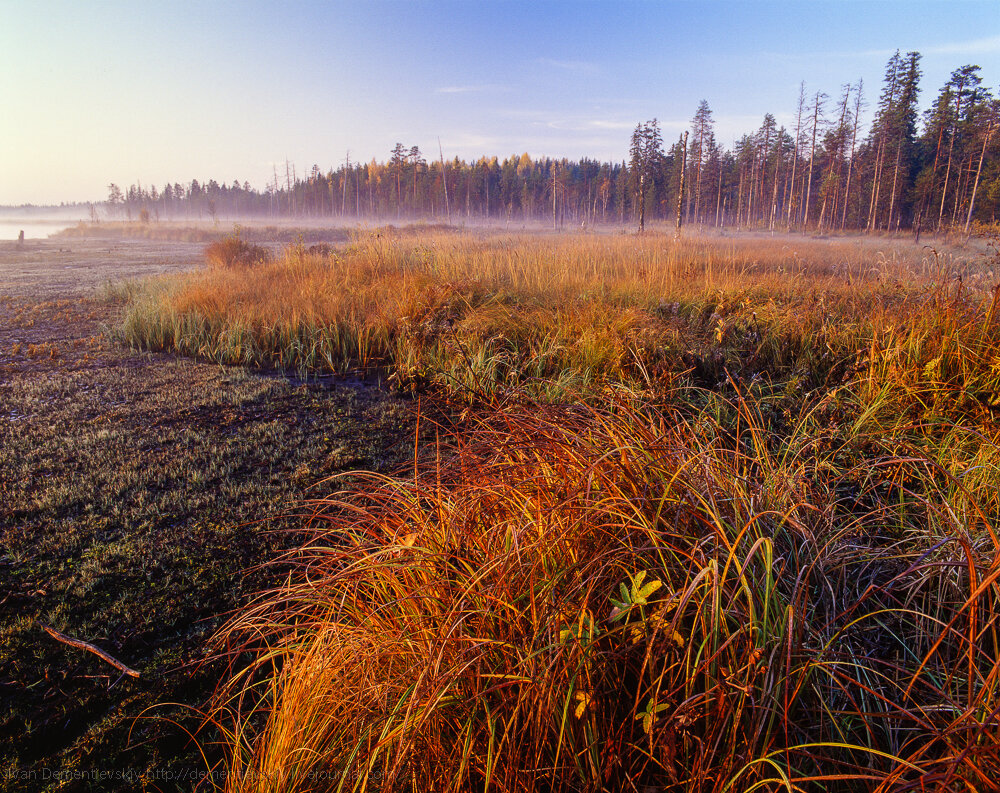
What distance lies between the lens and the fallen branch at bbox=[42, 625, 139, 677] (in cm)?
184

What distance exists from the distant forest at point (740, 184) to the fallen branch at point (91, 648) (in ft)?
55.2

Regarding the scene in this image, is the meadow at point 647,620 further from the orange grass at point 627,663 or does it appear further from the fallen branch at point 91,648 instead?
the fallen branch at point 91,648

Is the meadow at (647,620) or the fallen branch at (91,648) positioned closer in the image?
the meadow at (647,620)

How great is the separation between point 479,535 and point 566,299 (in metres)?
5.13

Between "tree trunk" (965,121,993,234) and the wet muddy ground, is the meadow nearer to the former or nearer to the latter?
the wet muddy ground

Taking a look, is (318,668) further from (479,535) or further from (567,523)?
(567,523)

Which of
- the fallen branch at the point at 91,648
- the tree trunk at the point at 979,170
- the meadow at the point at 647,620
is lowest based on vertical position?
the fallen branch at the point at 91,648

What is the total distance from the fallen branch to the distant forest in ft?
55.2

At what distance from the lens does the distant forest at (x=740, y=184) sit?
37188 millimetres

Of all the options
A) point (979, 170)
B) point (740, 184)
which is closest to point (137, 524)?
point (979, 170)

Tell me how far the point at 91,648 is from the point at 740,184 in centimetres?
6720

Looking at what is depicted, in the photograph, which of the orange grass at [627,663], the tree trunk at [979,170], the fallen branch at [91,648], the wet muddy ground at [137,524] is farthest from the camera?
the tree trunk at [979,170]

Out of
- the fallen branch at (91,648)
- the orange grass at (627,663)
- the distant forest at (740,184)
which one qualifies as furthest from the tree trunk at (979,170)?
the fallen branch at (91,648)

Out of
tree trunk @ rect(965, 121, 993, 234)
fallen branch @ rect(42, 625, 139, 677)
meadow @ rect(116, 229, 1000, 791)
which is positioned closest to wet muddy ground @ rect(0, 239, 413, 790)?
fallen branch @ rect(42, 625, 139, 677)
